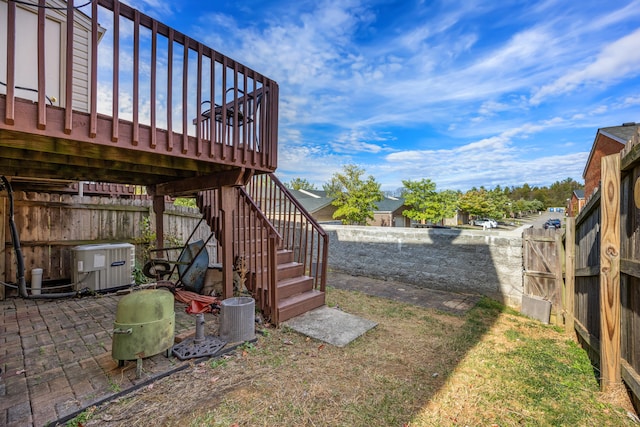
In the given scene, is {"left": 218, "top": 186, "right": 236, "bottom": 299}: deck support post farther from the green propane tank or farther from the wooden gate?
the wooden gate

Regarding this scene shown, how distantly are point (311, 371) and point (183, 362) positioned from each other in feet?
3.93

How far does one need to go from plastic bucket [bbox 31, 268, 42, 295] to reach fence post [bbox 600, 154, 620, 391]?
7098 mm

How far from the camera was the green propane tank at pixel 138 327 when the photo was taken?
6.95ft

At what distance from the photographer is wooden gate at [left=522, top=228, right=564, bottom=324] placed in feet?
12.9

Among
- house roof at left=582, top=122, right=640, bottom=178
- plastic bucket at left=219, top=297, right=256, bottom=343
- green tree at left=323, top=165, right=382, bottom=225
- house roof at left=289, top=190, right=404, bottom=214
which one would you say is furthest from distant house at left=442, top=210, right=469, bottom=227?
plastic bucket at left=219, top=297, right=256, bottom=343

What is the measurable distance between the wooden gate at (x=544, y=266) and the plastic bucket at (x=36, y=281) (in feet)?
26.0

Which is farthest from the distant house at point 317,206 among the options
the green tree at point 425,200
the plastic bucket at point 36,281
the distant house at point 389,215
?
the plastic bucket at point 36,281

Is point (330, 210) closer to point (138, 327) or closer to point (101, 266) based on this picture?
point (101, 266)

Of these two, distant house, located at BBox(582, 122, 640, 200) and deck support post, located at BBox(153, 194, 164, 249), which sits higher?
distant house, located at BBox(582, 122, 640, 200)

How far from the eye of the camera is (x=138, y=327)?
2123 millimetres

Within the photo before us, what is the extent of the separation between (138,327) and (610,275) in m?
3.66

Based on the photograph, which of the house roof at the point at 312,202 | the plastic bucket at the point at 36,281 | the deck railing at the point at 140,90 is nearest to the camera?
the deck railing at the point at 140,90

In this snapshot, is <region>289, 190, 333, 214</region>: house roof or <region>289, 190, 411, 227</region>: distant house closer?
<region>289, 190, 333, 214</region>: house roof

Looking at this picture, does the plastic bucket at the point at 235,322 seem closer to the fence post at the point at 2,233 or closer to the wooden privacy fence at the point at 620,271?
the wooden privacy fence at the point at 620,271
